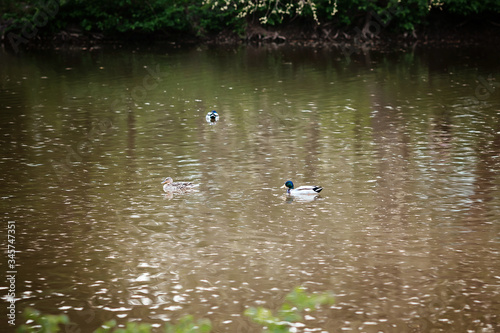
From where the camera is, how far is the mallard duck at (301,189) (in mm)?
12047

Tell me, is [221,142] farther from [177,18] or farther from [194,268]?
[177,18]

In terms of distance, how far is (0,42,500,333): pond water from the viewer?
856 cm

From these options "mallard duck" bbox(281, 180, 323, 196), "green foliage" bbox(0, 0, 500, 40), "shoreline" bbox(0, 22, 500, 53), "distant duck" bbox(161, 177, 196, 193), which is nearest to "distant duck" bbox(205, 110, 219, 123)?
"distant duck" bbox(161, 177, 196, 193)

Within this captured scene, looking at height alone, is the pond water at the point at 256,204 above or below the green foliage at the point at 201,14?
below

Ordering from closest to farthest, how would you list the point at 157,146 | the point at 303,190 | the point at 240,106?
the point at 303,190 < the point at 157,146 < the point at 240,106

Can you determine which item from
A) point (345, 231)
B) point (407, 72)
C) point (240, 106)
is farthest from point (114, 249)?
point (407, 72)

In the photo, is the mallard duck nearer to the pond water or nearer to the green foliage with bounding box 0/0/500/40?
the pond water

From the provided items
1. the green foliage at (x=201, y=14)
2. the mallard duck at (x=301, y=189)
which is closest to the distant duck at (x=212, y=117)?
the mallard duck at (x=301, y=189)

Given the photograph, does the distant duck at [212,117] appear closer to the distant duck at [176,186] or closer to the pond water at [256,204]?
the pond water at [256,204]

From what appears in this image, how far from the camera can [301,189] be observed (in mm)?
12047

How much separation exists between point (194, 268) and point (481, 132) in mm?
9217

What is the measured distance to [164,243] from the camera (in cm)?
1028

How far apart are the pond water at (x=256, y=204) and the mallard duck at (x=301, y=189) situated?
0.17m

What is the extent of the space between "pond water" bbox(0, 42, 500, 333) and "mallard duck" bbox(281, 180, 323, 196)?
17cm
